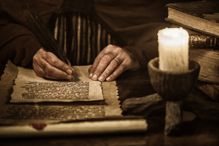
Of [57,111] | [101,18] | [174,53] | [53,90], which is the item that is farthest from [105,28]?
[174,53]

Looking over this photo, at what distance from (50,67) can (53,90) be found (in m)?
0.11

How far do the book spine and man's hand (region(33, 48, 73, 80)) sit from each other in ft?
1.30

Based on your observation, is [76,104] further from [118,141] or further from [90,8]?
[90,8]

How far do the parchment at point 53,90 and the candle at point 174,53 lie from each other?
0.31m

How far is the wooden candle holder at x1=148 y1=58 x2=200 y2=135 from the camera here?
115 centimetres

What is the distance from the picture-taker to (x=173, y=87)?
1.15 meters

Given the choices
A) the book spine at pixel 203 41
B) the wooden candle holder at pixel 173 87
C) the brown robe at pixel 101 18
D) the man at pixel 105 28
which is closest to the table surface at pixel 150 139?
the wooden candle holder at pixel 173 87

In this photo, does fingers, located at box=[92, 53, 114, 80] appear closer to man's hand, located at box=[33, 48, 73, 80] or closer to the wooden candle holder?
man's hand, located at box=[33, 48, 73, 80]

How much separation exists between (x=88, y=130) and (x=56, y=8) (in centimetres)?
83

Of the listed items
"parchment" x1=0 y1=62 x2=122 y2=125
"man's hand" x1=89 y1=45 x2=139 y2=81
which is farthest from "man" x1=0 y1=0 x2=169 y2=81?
"parchment" x1=0 y1=62 x2=122 y2=125

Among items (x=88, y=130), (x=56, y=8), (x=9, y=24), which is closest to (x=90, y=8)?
(x=56, y=8)

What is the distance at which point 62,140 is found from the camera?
3.98ft

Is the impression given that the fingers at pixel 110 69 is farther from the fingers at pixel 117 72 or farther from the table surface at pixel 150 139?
the table surface at pixel 150 139

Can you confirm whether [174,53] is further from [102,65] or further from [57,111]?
[102,65]
